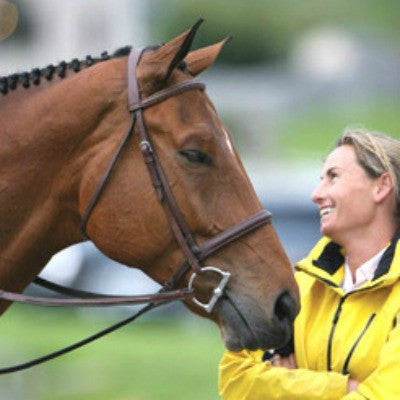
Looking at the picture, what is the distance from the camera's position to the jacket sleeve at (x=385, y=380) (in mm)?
4551

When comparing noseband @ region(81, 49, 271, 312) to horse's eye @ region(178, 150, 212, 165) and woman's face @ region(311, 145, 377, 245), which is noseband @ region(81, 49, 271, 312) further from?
woman's face @ region(311, 145, 377, 245)

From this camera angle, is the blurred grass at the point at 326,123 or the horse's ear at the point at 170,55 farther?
the blurred grass at the point at 326,123

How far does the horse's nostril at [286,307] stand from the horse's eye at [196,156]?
20.8 inches

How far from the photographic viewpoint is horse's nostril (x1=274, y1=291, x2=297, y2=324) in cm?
460

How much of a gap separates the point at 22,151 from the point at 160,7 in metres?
27.2


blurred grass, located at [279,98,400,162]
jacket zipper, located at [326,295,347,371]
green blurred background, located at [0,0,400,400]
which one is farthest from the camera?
green blurred background, located at [0,0,400,400]

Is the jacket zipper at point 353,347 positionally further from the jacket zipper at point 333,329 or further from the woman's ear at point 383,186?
the woman's ear at point 383,186

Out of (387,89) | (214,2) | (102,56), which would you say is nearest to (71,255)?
(102,56)

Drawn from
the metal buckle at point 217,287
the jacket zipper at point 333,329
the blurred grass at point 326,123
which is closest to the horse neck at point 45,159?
the metal buckle at point 217,287

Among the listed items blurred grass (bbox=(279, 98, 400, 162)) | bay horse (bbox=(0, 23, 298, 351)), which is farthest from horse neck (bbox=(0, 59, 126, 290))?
blurred grass (bbox=(279, 98, 400, 162))

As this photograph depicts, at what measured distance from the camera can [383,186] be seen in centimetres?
496

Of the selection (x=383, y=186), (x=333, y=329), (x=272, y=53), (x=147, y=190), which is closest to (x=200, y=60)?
(x=147, y=190)

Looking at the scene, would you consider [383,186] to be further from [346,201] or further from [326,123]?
[326,123]

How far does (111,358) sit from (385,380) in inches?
305
